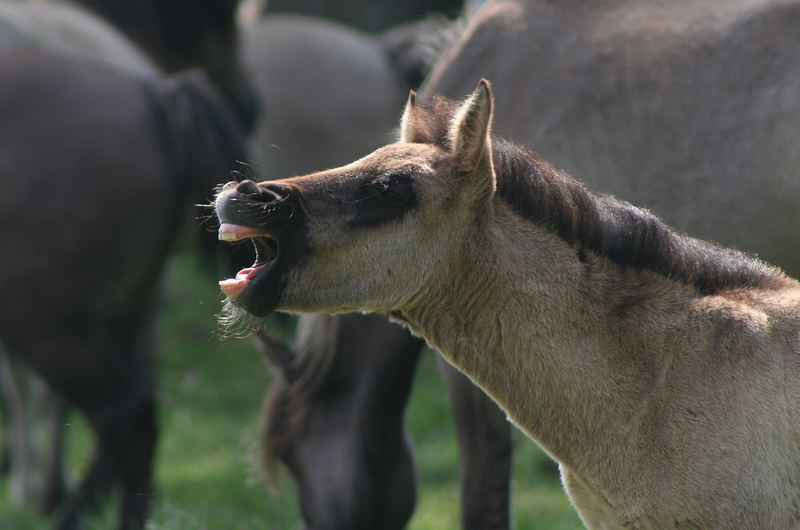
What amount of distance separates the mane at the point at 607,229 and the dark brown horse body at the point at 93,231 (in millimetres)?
2649

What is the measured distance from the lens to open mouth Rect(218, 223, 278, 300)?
2.43 meters

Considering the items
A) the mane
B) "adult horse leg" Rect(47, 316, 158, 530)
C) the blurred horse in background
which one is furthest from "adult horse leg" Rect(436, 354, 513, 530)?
the blurred horse in background

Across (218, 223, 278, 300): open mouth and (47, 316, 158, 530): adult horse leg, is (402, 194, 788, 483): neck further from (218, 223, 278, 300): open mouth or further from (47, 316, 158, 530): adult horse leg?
(47, 316, 158, 530): adult horse leg

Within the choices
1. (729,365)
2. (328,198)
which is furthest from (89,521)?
(729,365)

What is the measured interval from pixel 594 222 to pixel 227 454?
4800mm

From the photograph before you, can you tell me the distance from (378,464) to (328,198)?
1700 mm

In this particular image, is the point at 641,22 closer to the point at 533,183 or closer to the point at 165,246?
the point at 533,183

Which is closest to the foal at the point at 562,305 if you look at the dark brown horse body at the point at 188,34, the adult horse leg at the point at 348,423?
the adult horse leg at the point at 348,423

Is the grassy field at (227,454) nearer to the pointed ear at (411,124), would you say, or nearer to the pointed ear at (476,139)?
the pointed ear at (411,124)

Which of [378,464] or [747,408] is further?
[378,464]

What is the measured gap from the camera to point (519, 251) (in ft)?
8.61

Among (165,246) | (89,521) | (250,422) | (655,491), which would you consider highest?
(655,491)

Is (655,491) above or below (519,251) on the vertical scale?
below

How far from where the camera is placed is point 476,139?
253 centimetres
